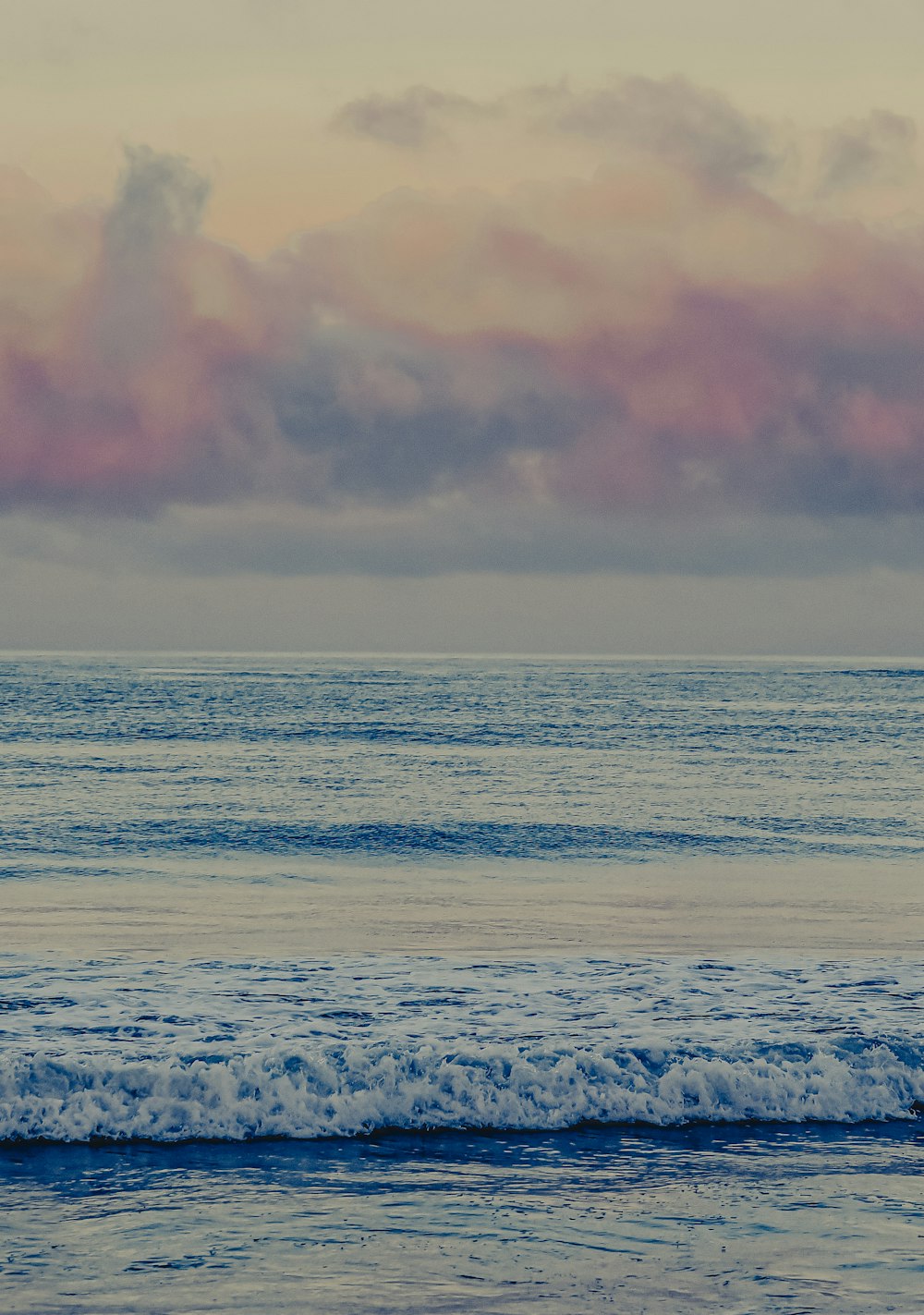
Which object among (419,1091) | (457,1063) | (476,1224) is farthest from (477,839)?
(476,1224)

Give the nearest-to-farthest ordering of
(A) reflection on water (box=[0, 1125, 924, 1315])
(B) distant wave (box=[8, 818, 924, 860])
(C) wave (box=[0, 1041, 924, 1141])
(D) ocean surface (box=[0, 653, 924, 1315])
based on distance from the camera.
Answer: (A) reflection on water (box=[0, 1125, 924, 1315])
(D) ocean surface (box=[0, 653, 924, 1315])
(C) wave (box=[0, 1041, 924, 1141])
(B) distant wave (box=[8, 818, 924, 860])

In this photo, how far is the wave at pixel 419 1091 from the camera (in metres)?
9.84

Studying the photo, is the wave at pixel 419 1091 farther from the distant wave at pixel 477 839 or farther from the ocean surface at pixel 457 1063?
the distant wave at pixel 477 839

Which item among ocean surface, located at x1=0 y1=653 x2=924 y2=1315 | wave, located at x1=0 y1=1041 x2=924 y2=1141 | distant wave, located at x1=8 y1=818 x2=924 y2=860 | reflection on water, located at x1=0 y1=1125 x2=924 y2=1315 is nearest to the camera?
reflection on water, located at x1=0 y1=1125 x2=924 y2=1315

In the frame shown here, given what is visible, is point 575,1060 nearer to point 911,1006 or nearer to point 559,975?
point 559,975

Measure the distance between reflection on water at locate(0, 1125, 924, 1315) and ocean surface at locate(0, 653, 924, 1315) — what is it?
3cm

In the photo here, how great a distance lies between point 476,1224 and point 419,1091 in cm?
240

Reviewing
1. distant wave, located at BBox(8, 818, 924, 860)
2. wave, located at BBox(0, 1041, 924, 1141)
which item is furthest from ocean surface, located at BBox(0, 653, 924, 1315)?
distant wave, located at BBox(8, 818, 924, 860)

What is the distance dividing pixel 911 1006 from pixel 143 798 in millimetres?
23024

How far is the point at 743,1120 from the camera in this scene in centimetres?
1018

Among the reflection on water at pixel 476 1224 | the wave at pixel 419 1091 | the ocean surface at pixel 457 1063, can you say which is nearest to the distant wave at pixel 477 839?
the ocean surface at pixel 457 1063

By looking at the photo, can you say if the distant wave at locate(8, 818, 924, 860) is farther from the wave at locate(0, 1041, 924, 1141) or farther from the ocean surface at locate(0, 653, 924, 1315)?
the wave at locate(0, 1041, 924, 1141)

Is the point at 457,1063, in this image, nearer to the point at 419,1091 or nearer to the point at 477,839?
the point at 419,1091

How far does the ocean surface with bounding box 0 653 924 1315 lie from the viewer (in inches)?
292
